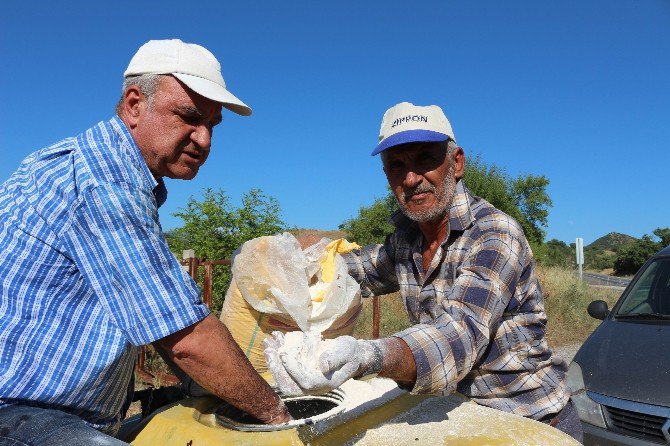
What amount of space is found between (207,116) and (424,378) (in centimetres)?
109

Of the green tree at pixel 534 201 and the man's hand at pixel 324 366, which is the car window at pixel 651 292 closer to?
the man's hand at pixel 324 366

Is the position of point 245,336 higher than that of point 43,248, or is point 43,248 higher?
point 43,248

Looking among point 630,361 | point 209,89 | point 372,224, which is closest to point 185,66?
point 209,89

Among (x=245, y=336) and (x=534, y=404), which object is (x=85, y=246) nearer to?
(x=245, y=336)

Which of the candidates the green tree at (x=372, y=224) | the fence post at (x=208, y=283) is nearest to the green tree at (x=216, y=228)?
the fence post at (x=208, y=283)

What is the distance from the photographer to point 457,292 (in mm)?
1927

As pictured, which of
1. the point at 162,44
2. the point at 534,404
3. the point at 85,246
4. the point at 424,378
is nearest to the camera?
the point at 85,246

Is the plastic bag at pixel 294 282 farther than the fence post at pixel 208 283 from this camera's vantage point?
No

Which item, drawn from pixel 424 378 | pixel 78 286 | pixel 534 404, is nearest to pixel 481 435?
pixel 424 378

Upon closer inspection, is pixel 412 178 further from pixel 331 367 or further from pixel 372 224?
pixel 372 224

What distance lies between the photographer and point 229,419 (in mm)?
1700

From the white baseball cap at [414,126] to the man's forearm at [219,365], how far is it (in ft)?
3.49

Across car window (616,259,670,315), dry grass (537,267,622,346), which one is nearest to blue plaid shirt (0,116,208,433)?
car window (616,259,670,315)

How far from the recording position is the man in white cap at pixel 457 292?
5.69 feet
